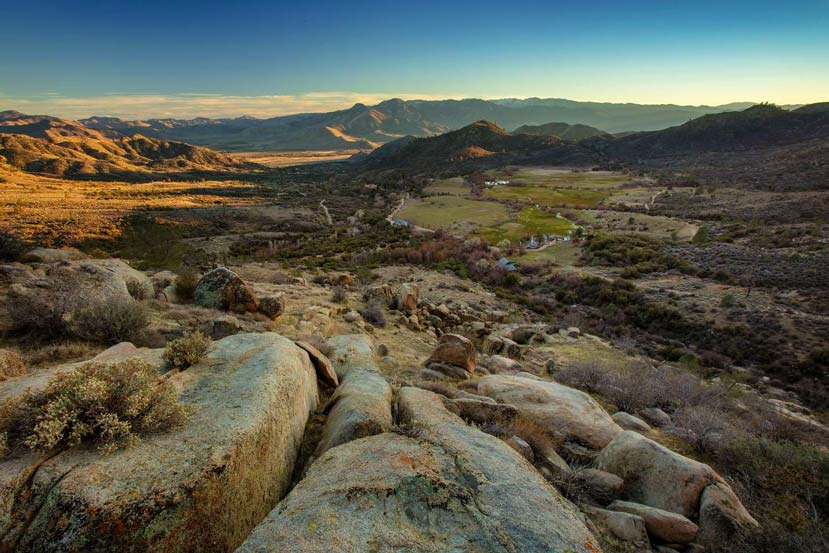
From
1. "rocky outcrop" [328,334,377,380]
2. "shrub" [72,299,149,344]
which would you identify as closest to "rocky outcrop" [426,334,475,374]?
"rocky outcrop" [328,334,377,380]

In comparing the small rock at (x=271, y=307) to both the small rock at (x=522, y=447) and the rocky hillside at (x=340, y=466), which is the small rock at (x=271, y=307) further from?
the small rock at (x=522, y=447)

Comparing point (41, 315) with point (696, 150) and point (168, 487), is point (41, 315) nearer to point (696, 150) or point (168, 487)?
point (168, 487)

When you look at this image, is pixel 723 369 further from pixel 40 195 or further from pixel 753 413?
pixel 40 195

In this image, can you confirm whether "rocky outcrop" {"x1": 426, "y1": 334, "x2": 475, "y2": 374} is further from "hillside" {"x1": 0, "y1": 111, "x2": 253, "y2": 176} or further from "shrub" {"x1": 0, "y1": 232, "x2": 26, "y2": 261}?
"hillside" {"x1": 0, "y1": 111, "x2": 253, "y2": 176}

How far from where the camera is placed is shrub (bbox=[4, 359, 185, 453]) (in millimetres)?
3568

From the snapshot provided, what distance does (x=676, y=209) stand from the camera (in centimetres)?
5306

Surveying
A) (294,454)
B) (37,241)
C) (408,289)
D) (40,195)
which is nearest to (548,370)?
(408,289)

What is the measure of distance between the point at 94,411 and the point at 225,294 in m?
9.06

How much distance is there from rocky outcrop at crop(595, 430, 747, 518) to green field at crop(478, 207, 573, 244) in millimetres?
36188

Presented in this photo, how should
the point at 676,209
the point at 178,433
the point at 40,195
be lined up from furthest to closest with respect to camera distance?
the point at 40,195 → the point at 676,209 → the point at 178,433

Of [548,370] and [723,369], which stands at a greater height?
[548,370]

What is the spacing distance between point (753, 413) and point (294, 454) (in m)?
11.3

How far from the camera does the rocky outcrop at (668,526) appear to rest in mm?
4578

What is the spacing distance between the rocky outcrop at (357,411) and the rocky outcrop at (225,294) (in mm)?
6928
